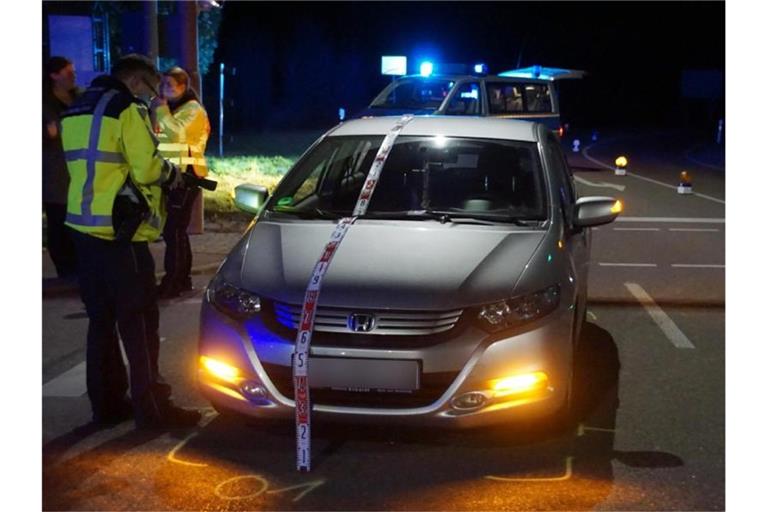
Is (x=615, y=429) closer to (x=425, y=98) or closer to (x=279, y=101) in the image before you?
(x=425, y=98)

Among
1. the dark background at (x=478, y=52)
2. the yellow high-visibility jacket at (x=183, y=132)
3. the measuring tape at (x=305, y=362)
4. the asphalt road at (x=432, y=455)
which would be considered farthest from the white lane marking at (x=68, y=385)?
the dark background at (x=478, y=52)

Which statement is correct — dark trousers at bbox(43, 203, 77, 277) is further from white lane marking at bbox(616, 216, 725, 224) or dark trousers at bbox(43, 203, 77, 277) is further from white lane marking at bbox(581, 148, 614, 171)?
white lane marking at bbox(581, 148, 614, 171)

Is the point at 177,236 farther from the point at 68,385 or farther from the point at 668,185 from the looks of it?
the point at 668,185

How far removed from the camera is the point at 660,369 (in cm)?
606

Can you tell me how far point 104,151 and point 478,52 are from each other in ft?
163

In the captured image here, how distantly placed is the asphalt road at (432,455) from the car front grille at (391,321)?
51cm

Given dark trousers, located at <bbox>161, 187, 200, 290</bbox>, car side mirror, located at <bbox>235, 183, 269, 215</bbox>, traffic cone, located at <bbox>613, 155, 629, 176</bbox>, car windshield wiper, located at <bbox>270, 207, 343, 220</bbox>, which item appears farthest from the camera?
traffic cone, located at <bbox>613, 155, 629, 176</bbox>

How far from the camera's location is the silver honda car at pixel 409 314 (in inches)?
163

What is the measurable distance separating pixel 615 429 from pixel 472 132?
1.90 m

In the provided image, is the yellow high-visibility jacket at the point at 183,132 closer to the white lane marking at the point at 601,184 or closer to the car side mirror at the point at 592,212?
the car side mirror at the point at 592,212

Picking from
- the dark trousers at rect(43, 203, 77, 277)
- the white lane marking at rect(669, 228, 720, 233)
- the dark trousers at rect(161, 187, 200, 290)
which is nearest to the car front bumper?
the dark trousers at rect(161, 187, 200, 290)

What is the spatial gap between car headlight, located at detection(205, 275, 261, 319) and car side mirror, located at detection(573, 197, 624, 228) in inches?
73.3

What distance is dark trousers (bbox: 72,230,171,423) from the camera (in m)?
4.77

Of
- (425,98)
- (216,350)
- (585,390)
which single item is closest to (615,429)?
(585,390)
